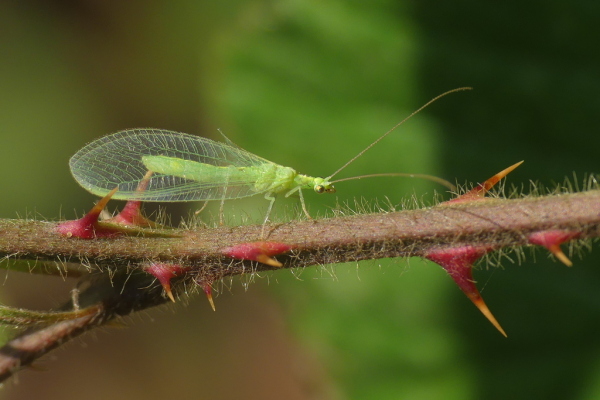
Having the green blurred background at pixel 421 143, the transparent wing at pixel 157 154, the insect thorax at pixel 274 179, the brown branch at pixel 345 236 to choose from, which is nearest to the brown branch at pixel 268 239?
the brown branch at pixel 345 236

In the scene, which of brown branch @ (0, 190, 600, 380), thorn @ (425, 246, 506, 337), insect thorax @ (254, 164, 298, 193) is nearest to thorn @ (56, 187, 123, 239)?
brown branch @ (0, 190, 600, 380)

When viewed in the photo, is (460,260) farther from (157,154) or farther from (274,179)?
(157,154)

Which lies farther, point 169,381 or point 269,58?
point 169,381

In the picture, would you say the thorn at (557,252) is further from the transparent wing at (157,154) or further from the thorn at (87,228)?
the transparent wing at (157,154)

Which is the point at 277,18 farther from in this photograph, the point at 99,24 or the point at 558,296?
the point at 99,24

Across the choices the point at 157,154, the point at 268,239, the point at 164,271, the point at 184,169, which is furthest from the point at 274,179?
the point at 164,271

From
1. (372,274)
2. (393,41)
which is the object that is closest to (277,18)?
(393,41)
